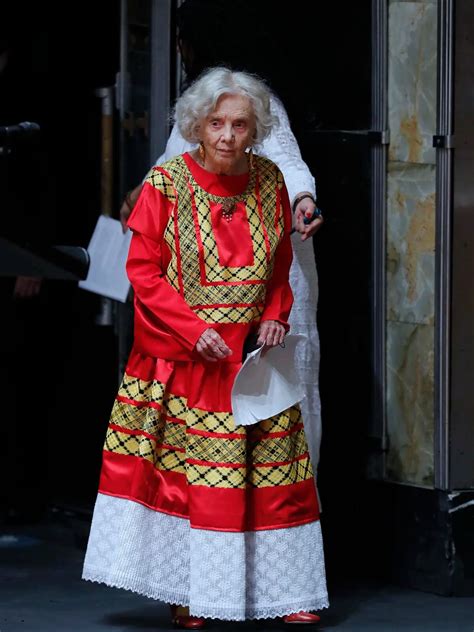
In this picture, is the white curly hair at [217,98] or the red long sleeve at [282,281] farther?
the red long sleeve at [282,281]

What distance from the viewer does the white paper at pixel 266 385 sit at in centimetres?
472

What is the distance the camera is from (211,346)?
466 centimetres

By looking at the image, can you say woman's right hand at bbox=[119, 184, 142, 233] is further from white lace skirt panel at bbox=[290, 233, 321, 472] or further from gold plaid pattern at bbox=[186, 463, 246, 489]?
gold plaid pattern at bbox=[186, 463, 246, 489]

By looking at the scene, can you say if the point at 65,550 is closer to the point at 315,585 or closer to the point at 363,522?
the point at 363,522

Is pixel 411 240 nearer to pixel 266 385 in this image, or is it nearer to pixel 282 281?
pixel 282 281

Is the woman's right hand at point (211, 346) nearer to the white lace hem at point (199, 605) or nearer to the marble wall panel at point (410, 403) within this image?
the white lace hem at point (199, 605)

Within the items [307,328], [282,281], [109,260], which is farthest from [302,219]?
[109,260]

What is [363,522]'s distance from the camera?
5832 millimetres

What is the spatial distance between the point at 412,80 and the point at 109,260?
1419mm

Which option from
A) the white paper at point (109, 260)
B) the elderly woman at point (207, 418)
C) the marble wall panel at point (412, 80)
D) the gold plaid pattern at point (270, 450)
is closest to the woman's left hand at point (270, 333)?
the elderly woman at point (207, 418)

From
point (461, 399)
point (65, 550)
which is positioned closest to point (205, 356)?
point (461, 399)

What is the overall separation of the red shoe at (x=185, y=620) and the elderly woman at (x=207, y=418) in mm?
101

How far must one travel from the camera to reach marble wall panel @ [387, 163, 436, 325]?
548cm

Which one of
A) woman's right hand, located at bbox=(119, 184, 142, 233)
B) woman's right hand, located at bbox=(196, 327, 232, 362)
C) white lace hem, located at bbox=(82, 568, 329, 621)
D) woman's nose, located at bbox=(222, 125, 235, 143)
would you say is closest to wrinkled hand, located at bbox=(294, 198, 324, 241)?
woman's nose, located at bbox=(222, 125, 235, 143)
